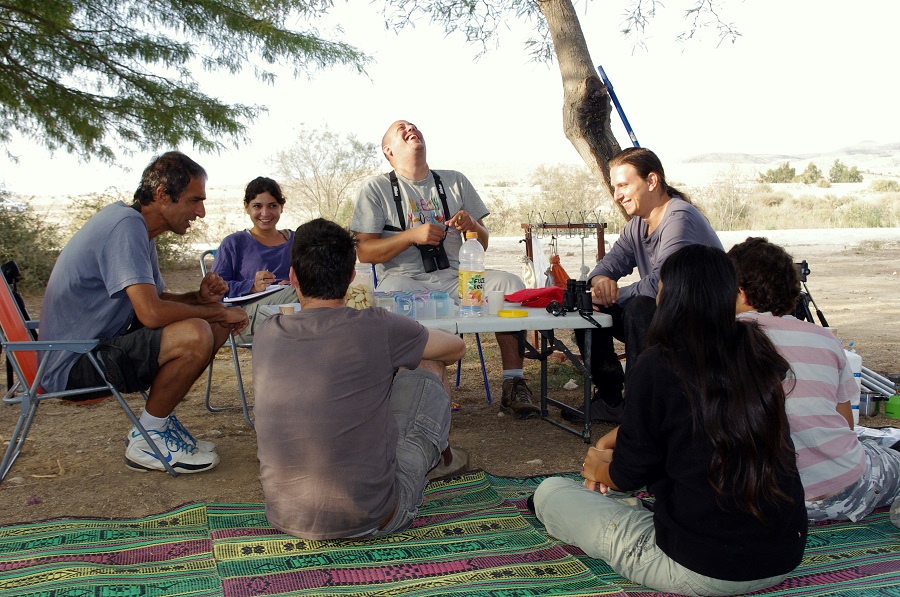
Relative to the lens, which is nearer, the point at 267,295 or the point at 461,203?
the point at 267,295

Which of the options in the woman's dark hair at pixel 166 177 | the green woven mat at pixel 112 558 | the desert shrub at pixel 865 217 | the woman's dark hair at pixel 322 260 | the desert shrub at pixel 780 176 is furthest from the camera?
the desert shrub at pixel 780 176

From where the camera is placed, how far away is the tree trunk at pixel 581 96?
579cm

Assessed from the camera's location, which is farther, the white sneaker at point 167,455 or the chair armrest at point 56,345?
the white sneaker at point 167,455

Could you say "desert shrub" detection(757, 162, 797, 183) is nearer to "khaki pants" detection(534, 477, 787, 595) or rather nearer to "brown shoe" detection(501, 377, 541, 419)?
"brown shoe" detection(501, 377, 541, 419)

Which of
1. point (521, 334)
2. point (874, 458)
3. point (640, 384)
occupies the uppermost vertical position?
point (640, 384)

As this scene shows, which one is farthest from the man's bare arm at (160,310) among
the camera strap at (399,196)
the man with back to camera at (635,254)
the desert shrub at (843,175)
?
the desert shrub at (843,175)

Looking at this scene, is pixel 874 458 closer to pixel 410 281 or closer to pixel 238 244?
pixel 410 281

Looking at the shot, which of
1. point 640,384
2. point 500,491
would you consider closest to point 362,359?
point 640,384

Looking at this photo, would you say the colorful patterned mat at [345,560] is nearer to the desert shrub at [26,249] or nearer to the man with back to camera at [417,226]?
the man with back to camera at [417,226]

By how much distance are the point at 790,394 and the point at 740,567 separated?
2.37ft

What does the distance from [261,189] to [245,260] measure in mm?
447

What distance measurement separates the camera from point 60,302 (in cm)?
338

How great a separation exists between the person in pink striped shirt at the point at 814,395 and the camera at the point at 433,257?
2182 millimetres

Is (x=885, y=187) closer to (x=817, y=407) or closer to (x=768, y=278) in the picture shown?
(x=768, y=278)
